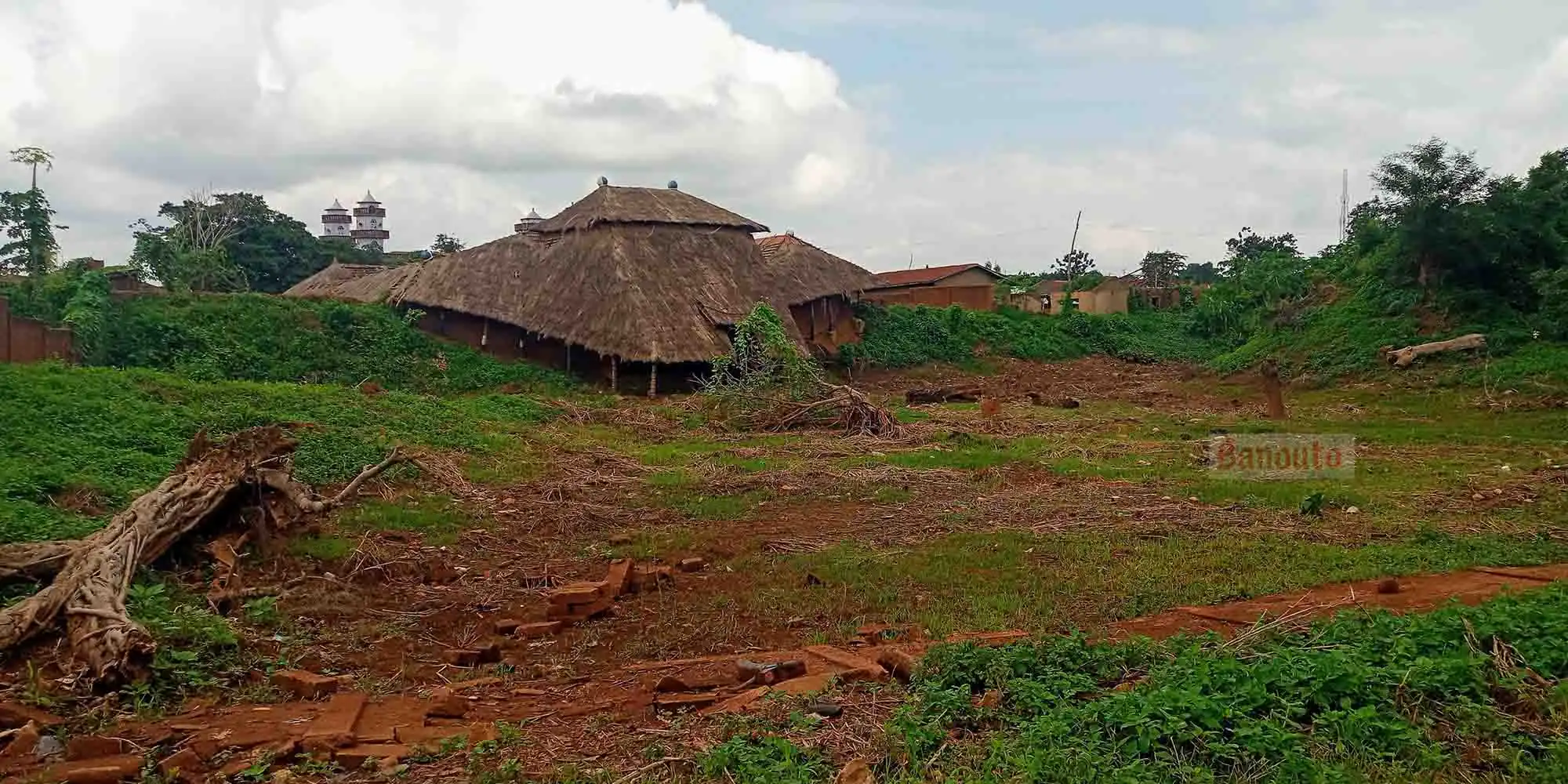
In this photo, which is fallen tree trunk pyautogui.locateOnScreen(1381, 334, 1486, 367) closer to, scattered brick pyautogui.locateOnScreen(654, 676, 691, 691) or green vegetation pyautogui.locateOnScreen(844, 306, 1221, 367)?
green vegetation pyautogui.locateOnScreen(844, 306, 1221, 367)

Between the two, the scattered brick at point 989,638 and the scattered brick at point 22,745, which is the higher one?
the scattered brick at point 989,638

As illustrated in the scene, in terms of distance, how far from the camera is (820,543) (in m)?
8.91

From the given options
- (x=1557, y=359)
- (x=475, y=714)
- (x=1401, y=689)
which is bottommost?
(x=475, y=714)

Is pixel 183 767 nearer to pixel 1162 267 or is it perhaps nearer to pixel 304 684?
pixel 304 684

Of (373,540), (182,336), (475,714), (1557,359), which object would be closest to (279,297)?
(182,336)

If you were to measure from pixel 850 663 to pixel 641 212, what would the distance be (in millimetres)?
22091

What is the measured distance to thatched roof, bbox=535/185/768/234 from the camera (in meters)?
25.8

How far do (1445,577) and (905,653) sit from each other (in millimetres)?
4217

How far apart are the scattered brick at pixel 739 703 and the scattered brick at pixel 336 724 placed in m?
1.54

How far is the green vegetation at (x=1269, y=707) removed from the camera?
157 inches

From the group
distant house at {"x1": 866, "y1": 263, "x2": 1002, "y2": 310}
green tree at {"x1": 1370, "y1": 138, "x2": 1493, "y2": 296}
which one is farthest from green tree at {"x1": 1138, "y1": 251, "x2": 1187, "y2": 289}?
green tree at {"x1": 1370, "y1": 138, "x2": 1493, "y2": 296}

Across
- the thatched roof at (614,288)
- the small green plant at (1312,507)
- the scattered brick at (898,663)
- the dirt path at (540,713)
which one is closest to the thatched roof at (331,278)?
the thatched roof at (614,288)

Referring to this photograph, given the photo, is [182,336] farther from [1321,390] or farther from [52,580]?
[1321,390]

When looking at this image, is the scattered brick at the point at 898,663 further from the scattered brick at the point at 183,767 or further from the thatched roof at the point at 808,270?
the thatched roof at the point at 808,270
